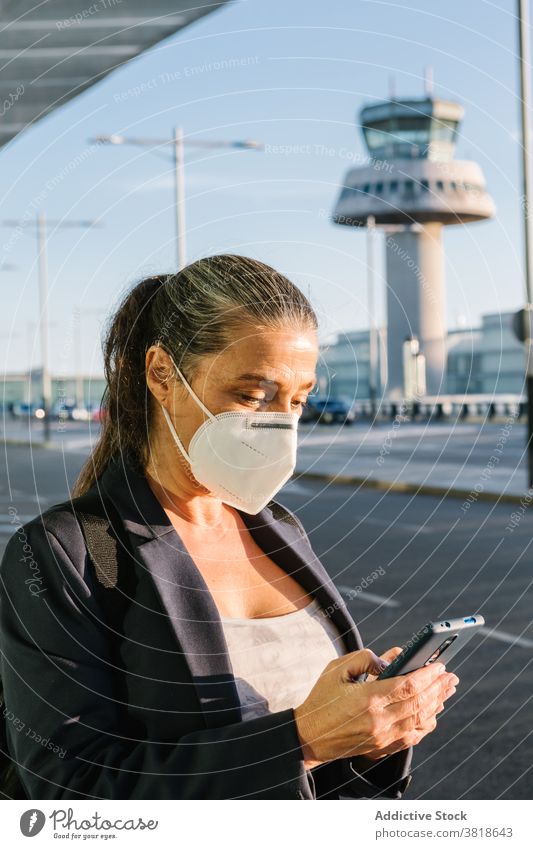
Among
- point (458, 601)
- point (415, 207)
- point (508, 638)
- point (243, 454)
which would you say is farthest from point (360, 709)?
point (415, 207)

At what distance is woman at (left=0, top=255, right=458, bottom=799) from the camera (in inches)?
53.9

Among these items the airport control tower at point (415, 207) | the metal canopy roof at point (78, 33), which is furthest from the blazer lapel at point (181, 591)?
the airport control tower at point (415, 207)

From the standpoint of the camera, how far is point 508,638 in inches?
249

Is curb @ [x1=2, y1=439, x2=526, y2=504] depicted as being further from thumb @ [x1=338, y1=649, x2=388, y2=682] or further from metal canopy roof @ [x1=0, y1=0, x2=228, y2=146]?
thumb @ [x1=338, y1=649, x2=388, y2=682]

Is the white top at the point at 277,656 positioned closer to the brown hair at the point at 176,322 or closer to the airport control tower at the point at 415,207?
the brown hair at the point at 176,322

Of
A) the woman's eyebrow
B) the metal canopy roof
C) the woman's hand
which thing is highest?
the metal canopy roof

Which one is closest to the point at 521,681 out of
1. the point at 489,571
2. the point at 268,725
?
the point at 489,571

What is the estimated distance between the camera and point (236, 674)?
5.00ft

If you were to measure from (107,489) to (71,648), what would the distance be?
0.85 ft

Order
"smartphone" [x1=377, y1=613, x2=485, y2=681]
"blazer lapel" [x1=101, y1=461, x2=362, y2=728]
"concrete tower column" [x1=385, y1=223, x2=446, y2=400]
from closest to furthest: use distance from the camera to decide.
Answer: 1. "smartphone" [x1=377, y1=613, x2=485, y2=681]
2. "blazer lapel" [x1=101, y1=461, x2=362, y2=728]
3. "concrete tower column" [x1=385, y1=223, x2=446, y2=400]

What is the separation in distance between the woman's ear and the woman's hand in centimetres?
47

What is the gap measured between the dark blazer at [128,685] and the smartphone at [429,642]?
0.15 meters

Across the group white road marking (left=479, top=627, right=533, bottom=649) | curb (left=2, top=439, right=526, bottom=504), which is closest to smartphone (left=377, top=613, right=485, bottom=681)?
white road marking (left=479, top=627, right=533, bottom=649)

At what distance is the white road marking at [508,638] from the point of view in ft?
20.2
